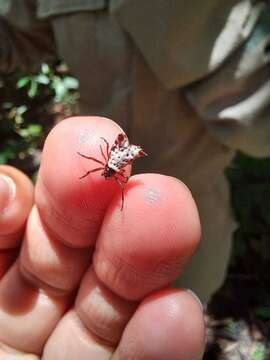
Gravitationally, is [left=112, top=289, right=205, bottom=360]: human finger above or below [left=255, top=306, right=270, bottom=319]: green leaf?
above

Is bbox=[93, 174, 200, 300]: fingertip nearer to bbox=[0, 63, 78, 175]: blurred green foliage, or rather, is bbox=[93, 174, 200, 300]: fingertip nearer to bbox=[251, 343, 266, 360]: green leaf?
bbox=[0, 63, 78, 175]: blurred green foliage

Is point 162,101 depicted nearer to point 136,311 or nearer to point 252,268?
point 136,311

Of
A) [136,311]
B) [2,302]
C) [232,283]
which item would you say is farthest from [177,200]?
[232,283]

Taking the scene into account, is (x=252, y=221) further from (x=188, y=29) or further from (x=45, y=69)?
(x=188, y=29)

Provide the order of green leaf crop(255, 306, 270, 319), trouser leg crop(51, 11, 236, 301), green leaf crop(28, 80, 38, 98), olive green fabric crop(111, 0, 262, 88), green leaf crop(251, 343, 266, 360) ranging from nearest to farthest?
olive green fabric crop(111, 0, 262, 88) → trouser leg crop(51, 11, 236, 301) → green leaf crop(28, 80, 38, 98) → green leaf crop(251, 343, 266, 360) → green leaf crop(255, 306, 270, 319)

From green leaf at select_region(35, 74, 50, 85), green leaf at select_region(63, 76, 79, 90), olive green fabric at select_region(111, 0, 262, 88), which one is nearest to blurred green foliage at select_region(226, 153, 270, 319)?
green leaf at select_region(63, 76, 79, 90)

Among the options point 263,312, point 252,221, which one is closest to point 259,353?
point 263,312

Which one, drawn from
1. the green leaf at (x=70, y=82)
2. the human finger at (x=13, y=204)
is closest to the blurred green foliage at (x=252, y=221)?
the green leaf at (x=70, y=82)
